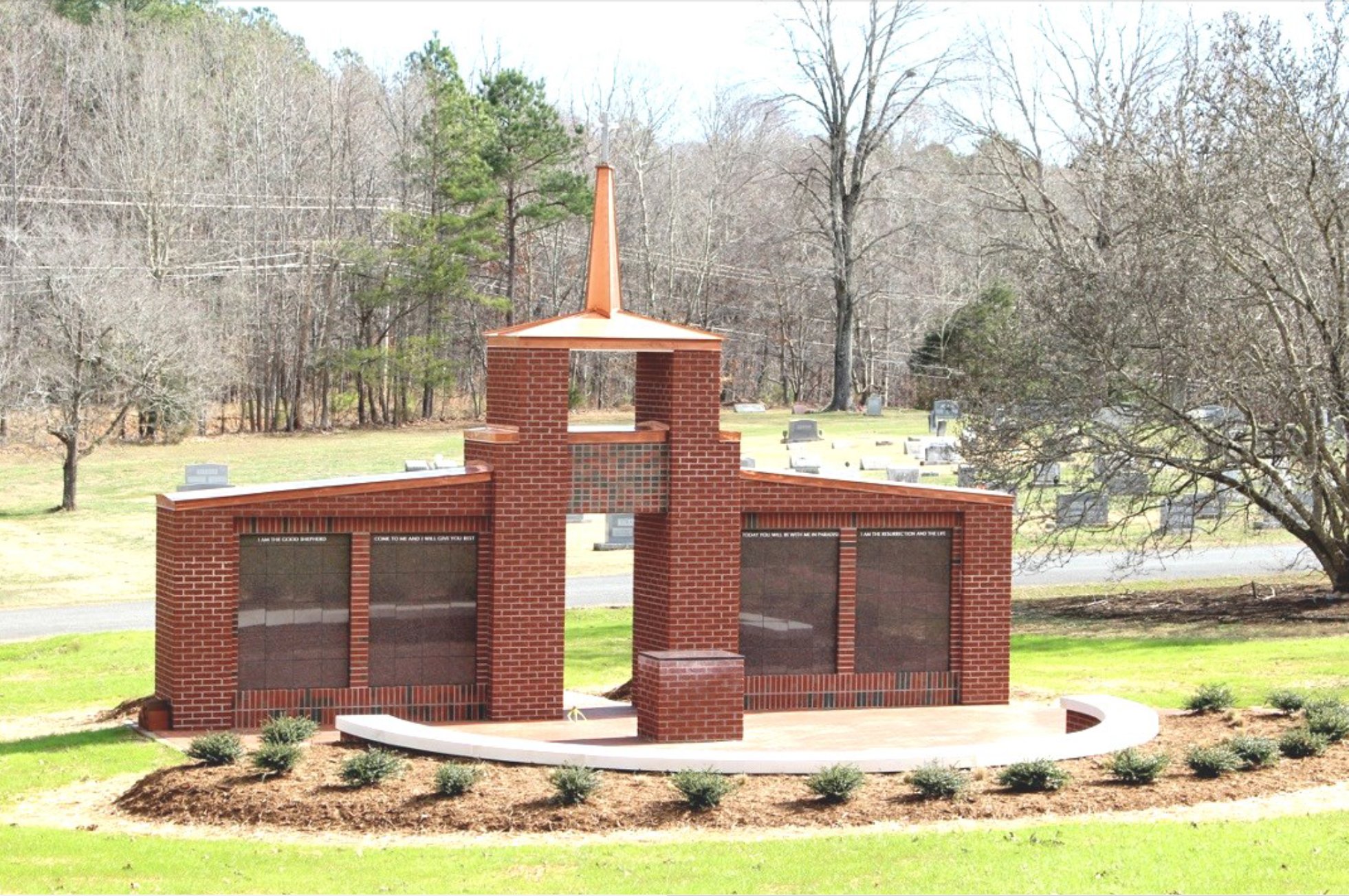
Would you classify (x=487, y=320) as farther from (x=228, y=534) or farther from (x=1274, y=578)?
(x=228, y=534)

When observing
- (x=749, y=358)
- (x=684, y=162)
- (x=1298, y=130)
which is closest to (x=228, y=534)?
(x=1298, y=130)

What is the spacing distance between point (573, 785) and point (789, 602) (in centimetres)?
599

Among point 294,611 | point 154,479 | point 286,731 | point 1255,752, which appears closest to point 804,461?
point 154,479

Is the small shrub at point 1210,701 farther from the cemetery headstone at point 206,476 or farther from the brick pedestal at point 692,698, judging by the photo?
the cemetery headstone at point 206,476

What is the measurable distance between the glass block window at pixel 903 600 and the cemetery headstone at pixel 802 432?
37029mm

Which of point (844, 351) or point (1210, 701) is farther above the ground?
point (844, 351)

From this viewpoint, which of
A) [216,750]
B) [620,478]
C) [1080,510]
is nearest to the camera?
[216,750]

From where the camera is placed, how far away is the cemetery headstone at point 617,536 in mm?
40344

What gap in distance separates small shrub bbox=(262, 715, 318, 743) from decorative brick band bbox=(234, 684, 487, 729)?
6.22ft

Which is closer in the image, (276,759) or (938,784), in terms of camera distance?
(938,784)

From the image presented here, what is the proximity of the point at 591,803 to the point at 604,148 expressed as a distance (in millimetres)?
8573

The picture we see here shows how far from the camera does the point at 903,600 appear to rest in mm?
20375

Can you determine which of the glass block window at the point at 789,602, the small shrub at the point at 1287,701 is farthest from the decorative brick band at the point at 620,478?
the small shrub at the point at 1287,701

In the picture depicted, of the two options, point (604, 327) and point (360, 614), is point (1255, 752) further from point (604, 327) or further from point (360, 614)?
point (360, 614)
